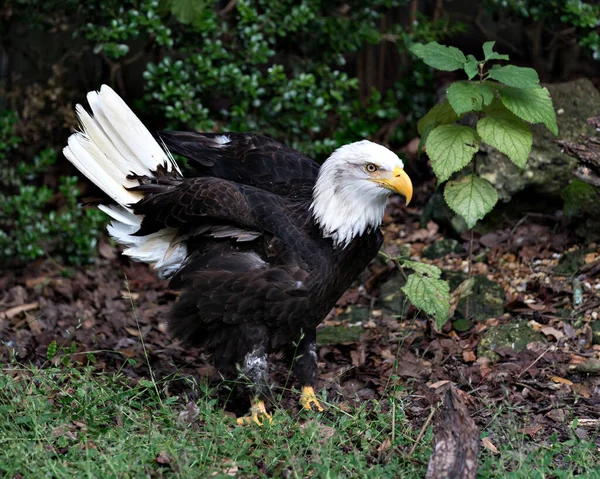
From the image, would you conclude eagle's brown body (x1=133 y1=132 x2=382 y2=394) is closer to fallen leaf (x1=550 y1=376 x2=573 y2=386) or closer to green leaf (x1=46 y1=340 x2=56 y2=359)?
green leaf (x1=46 y1=340 x2=56 y2=359)

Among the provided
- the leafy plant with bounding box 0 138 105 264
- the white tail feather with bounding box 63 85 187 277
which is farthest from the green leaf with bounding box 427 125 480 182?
the leafy plant with bounding box 0 138 105 264

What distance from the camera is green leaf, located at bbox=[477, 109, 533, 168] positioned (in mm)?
4699

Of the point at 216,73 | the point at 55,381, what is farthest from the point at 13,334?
the point at 216,73

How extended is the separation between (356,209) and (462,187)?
0.77 metres

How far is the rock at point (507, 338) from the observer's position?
5.10m

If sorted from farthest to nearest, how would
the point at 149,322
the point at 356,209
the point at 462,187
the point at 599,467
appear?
the point at 149,322 → the point at 462,187 → the point at 356,209 → the point at 599,467

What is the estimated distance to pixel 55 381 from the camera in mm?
4504

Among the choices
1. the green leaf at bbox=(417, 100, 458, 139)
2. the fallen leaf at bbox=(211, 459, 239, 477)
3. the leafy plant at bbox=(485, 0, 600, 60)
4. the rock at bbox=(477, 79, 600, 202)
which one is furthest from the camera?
the leafy plant at bbox=(485, 0, 600, 60)

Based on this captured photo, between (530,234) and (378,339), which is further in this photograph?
(530,234)

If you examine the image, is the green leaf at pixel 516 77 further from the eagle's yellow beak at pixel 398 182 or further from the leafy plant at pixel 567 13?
the leafy plant at pixel 567 13

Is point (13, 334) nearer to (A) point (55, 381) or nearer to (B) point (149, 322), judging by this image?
(B) point (149, 322)

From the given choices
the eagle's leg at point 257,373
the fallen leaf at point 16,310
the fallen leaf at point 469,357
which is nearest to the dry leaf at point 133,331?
the fallen leaf at point 16,310

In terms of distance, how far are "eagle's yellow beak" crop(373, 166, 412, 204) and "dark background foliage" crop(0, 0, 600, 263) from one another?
241 centimetres

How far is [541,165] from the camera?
6055 millimetres
